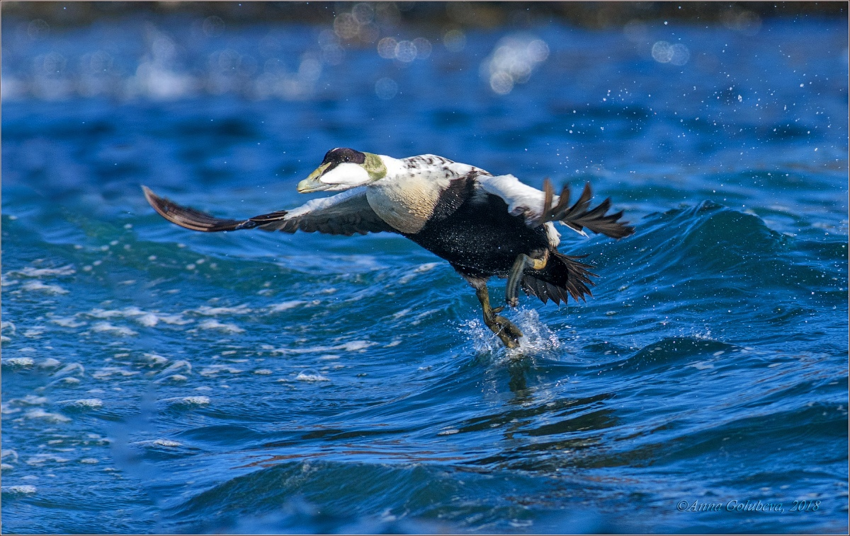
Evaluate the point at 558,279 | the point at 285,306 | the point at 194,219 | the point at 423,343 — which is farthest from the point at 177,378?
the point at 558,279

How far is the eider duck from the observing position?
16.3ft

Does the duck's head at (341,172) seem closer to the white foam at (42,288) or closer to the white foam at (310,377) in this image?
the white foam at (310,377)

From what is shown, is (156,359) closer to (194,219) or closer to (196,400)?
(196,400)

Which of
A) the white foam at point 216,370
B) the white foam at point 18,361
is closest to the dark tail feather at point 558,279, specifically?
the white foam at point 216,370

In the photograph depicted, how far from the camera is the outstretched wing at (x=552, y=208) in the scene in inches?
182

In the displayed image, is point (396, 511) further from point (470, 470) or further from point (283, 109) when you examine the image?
point (283, 109)

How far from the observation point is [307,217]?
20.0 feet

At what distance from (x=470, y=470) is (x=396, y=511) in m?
0.40

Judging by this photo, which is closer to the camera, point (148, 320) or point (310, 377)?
point (310, 377)

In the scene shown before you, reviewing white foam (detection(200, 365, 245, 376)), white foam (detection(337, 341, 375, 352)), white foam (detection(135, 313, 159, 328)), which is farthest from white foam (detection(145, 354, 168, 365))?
white foam (detection(337, 341, 375, 352))

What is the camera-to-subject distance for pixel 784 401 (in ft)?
15.5

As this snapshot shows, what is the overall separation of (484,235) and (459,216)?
0.19 m

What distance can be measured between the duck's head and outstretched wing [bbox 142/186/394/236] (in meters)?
0.58

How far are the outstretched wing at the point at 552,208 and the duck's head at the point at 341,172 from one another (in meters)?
0.62
